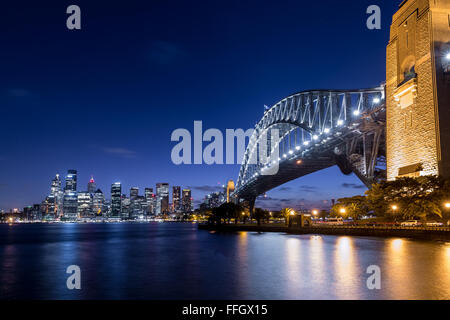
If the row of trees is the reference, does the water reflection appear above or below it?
below

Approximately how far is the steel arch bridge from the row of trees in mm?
13233

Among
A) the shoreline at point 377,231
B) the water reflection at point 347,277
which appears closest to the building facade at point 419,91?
the shoreline at point 377,231

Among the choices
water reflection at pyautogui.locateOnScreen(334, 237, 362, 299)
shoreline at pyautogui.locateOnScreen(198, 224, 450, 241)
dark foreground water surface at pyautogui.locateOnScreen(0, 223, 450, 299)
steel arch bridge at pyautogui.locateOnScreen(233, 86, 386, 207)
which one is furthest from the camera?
steel arch bridge at pyautogui.locateOnScreen(233, 86, 386, 207)

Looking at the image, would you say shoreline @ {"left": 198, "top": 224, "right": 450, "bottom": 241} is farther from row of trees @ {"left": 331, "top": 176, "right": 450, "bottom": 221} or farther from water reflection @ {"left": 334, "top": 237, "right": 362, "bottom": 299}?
water reflection @ {"left": 334, "top": 237, "right": 362, "bottom": 299}

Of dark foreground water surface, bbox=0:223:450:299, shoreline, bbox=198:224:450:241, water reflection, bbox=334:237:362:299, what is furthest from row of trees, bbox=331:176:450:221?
water reflection, bbox=334:237:362:299

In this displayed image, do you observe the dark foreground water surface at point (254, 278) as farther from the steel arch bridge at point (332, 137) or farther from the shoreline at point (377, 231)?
the steel arch bridge at point (332, 137)

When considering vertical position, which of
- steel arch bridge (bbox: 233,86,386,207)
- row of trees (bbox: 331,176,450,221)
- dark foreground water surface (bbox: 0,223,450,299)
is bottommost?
dark foreground water surface (bbox: 0,223,450,299)

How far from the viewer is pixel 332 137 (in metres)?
58.2

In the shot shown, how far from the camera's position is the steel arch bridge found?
168 ft

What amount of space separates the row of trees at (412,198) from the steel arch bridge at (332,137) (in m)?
13.2

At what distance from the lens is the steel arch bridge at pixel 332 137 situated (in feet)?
168

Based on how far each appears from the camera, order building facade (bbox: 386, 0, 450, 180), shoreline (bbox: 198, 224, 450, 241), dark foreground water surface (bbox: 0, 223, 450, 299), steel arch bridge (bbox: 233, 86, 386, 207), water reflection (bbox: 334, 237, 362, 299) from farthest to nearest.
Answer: steel arch bridge (bbox: 233, 86, 386, 207) → building facade (bbox: 386, 0, 450, 180) → shoreline (bbox: 198, 224, 450, 241) → dark foreground water surface (bbox: 0, 223, 450, 299) → water reflection (bbox: 334, 237, 362, 299)

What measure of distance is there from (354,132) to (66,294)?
156 feet

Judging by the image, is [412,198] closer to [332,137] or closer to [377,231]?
[377,231]
